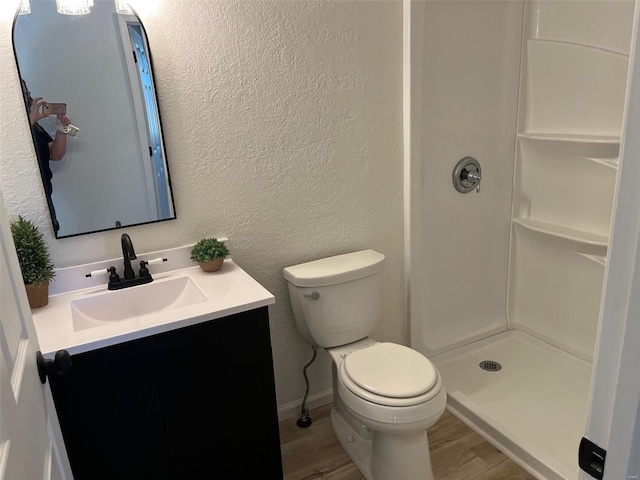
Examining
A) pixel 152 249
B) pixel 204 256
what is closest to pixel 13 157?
pixel 152 249

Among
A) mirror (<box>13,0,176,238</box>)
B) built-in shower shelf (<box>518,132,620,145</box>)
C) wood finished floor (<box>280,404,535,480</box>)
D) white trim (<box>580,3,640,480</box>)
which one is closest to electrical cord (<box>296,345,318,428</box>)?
wood finished floor (<box>280,404,535,480</box>)

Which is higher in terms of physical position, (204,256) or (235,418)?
(204,256)

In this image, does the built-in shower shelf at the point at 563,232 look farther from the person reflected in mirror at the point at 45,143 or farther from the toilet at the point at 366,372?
the person reflected in mirror at the point at 45,143

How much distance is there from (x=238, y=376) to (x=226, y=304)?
0.81ft

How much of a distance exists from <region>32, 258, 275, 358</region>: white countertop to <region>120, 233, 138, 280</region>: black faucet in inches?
2.1

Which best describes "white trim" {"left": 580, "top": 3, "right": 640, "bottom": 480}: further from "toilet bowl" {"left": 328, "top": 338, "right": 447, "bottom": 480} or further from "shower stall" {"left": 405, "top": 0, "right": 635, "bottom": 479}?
"shower stall" {"left": 405, "top": 0, "right": 635, "bottom": 479}

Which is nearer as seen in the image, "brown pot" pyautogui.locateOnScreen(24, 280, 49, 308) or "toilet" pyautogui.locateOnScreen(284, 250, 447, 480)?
"brown pot" pyautogui.locateOnScreen(24, 280, 49, 308)

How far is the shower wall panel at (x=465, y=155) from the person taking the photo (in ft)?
7.66

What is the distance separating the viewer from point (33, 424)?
896mm

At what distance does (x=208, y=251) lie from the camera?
73.2 inches

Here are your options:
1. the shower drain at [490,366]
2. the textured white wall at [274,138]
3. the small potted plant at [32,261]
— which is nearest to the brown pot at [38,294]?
the small potted plant at [32,261]

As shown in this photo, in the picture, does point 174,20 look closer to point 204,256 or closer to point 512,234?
point 204,256

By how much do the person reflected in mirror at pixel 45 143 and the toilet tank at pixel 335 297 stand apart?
2.98 feet

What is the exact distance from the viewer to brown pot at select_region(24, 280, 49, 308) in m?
1.60
